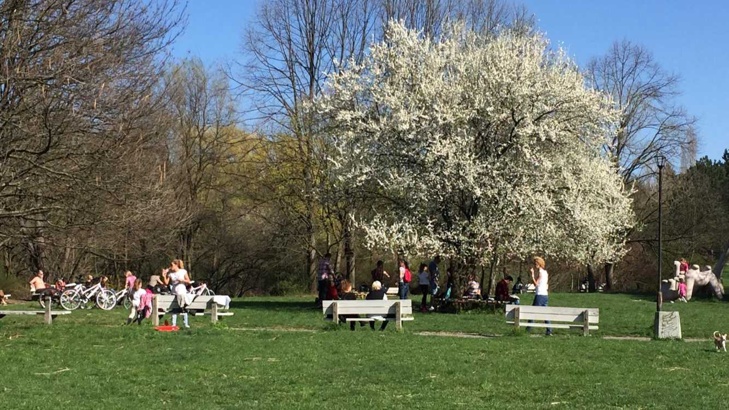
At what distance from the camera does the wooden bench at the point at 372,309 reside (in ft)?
56.4

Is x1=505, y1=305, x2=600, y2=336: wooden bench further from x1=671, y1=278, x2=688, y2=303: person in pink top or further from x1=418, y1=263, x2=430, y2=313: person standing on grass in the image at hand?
x1=671, y1=278, x2=688, y2=303: person in pink top

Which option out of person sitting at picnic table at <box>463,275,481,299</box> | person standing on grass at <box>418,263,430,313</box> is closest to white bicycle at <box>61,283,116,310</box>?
person standing on grass at <box>418,263,430,313</box>

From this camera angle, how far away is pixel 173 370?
1150cm

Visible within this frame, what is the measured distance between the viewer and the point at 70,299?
83.4 ft

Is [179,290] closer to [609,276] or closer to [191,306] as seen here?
[191,306]

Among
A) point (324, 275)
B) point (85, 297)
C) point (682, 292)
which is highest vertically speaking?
point (324, 275)

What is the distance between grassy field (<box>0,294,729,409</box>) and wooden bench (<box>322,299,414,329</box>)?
36cm

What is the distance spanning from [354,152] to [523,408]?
1815cm

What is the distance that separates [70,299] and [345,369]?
54.2 ft

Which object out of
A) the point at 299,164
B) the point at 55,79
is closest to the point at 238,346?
the point at 55,79

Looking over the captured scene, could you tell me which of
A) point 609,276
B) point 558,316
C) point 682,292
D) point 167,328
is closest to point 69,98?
point 167,328

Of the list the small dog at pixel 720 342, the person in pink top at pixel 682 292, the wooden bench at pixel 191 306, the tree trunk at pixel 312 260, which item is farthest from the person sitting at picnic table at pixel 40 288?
the person in pink top at pixel 682 292

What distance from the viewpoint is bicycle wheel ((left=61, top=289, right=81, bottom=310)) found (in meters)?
25.3

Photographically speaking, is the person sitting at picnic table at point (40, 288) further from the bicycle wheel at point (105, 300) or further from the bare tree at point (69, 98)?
the bare tree at point (69, 98)
